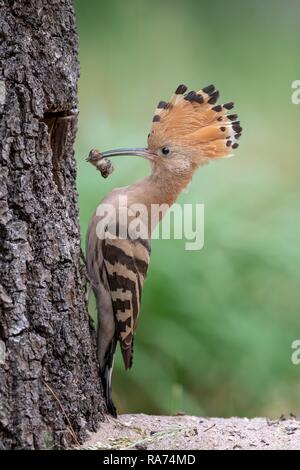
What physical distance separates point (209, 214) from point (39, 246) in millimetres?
1913

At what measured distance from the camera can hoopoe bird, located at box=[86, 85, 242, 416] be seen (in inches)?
121

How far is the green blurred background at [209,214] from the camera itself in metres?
3.91

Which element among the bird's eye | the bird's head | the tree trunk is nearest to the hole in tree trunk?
the tree trunk

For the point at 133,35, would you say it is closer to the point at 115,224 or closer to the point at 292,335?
the point at 292,335

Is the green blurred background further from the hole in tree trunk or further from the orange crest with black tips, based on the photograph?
the hole in tree trunk

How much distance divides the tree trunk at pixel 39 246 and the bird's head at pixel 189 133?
2.08ft

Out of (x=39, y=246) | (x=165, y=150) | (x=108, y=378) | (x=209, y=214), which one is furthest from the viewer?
(x=209, y=214)

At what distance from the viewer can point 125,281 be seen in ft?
10.2

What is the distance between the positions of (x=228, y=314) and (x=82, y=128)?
45.5 inches

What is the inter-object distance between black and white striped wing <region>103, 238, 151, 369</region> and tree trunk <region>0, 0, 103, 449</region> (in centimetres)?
38

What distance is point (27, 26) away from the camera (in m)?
2.54

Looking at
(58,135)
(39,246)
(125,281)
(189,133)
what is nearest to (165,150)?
(189,133)

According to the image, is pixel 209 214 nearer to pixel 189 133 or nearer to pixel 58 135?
pixel 189 133
